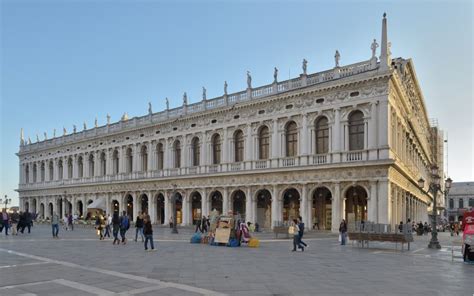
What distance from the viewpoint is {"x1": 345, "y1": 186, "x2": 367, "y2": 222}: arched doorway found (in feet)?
122

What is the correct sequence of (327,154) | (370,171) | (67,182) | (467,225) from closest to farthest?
(467,225)
(370,171)
(327,154)
(67,182)

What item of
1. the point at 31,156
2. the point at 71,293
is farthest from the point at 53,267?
the point at 31,156

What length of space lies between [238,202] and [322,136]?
11104 mm

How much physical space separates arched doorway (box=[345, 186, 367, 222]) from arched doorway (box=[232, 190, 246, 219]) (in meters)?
10.2

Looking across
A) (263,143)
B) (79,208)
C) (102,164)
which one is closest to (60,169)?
(79,208)

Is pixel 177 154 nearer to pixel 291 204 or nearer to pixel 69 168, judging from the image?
pixel 291 204

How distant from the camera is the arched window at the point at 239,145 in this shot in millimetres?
43844

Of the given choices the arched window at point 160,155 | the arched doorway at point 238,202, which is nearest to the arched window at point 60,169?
the arched window at point 160,155

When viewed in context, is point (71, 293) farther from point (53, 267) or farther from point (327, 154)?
point (327, 154)

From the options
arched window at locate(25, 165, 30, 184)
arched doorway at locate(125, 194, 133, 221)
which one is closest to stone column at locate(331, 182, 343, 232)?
arched doorway at locate(125, 194, 133, 221)

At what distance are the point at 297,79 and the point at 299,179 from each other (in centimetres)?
803

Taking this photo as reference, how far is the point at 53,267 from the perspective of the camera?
14469 millimetres

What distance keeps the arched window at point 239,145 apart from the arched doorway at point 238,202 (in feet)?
9.96

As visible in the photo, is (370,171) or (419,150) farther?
(419,150)
